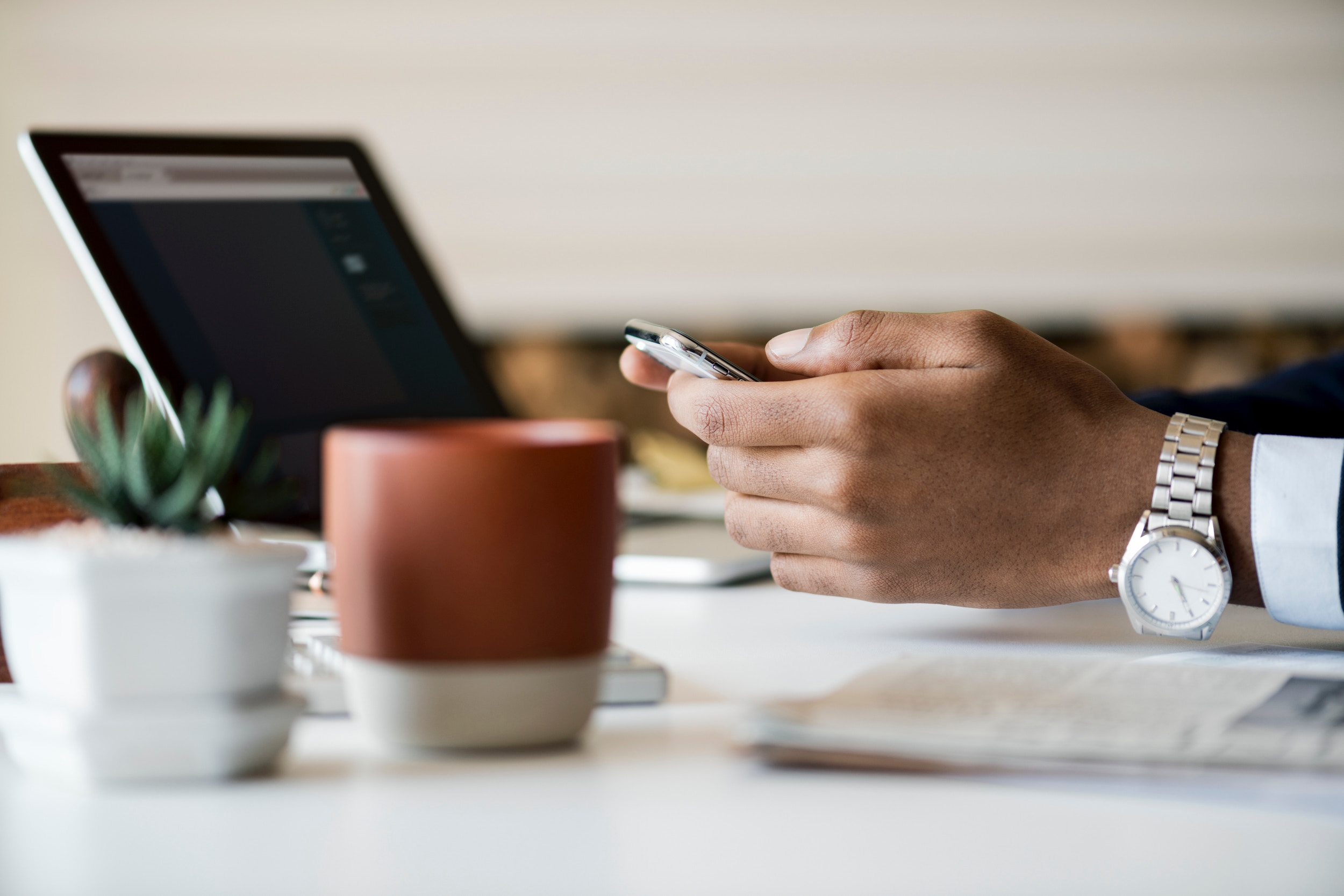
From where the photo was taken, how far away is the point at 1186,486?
2.04 ft

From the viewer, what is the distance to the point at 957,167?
2.90 m

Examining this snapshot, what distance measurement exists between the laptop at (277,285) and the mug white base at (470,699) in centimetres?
37

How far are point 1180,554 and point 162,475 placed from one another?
46 cm

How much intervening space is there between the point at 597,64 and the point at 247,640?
268 centimetres

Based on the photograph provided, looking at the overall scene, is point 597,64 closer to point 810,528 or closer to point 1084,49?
point 1084,49

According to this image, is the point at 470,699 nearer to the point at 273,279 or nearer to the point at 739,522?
the point at 739,522

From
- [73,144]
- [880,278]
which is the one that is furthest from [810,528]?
[880,278]

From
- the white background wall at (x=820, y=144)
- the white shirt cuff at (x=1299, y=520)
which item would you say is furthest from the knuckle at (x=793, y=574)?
the white background wall at (x=820, y=144)

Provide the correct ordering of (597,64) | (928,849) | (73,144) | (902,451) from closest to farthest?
(928,849) → (902,451) → (73,144) → (597,64)

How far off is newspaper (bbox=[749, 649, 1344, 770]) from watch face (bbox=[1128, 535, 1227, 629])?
125 millimetres

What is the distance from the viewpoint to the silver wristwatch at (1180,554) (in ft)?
1.97

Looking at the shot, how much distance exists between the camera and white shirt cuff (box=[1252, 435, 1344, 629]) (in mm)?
604

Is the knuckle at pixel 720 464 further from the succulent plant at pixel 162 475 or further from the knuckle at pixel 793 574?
the succulent plant at pixel 162 475

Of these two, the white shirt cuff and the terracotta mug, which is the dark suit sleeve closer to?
the white shirt cuff
